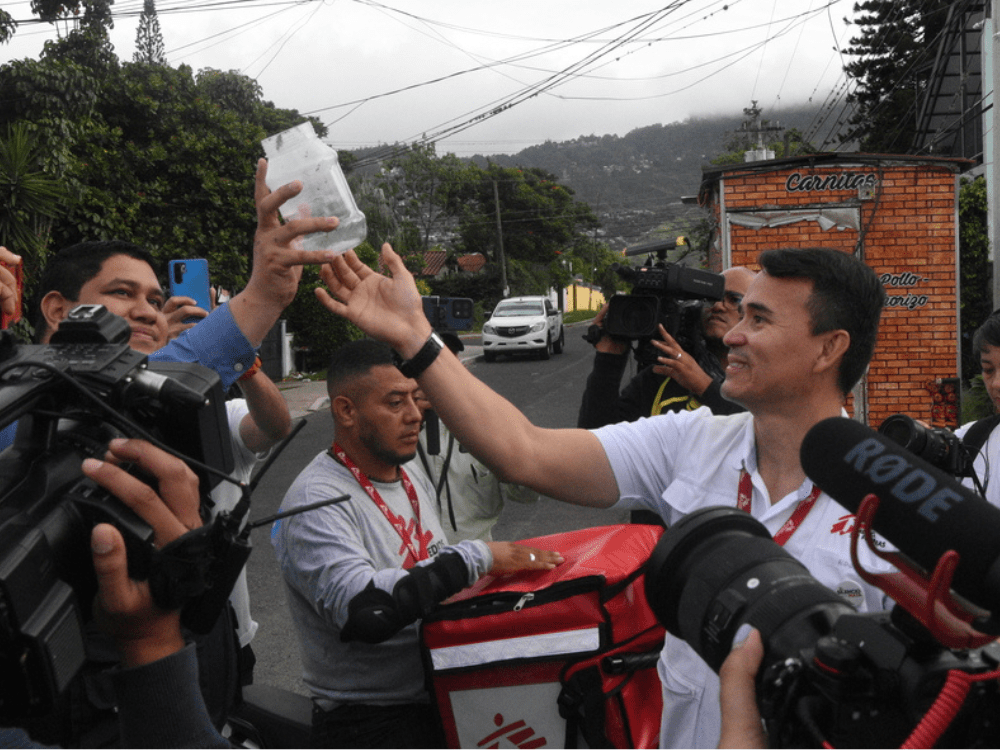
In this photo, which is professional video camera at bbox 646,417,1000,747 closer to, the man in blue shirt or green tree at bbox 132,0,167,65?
the man in blue shirt

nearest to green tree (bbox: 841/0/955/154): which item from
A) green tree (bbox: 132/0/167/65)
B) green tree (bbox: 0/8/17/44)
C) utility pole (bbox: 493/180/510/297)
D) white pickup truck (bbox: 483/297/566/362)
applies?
white pickup truck (bbox: 483/297/566/362)

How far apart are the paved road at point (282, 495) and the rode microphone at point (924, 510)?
157 inches

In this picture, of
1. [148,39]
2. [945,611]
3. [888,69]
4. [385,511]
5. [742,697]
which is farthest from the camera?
[148,39]

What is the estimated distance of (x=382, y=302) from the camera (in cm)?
209

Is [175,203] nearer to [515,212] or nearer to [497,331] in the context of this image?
[497,331]

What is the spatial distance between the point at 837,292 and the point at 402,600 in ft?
4.36

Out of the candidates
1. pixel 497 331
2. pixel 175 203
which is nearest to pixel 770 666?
pixel 175 203

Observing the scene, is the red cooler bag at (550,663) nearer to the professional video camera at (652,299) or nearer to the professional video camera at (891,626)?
the professional video camera at (891,626)

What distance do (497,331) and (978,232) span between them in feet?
44.2

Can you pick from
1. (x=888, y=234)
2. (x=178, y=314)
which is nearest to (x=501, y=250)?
(x=888, y=234)

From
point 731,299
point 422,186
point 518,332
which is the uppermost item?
point 422,186

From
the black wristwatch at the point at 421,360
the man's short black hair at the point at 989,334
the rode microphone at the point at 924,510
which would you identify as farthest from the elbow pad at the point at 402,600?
the man's short black hair at the point at 989,334

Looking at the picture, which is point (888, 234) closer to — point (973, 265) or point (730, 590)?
point (973, 265)

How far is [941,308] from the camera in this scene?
9.20 metres
